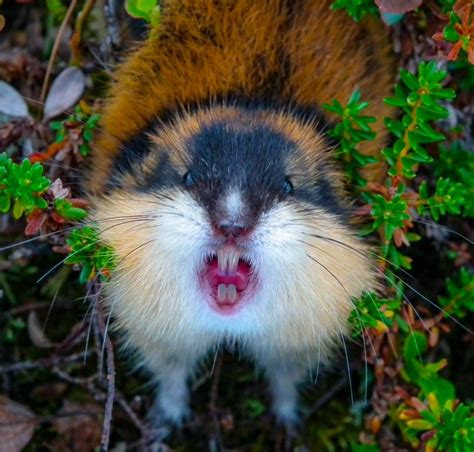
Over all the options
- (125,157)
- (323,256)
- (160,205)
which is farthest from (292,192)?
(125,157)

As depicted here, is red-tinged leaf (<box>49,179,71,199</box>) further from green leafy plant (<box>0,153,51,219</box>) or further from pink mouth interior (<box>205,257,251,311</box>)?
pink mouth interior (<box>205,257,251,311</box>)

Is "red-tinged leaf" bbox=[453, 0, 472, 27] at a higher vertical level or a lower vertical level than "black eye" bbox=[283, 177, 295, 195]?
higher

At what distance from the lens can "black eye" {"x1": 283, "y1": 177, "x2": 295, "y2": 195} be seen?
3152mm

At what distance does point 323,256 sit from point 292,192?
0.92 feet

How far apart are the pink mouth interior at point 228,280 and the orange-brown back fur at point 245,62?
0.82m

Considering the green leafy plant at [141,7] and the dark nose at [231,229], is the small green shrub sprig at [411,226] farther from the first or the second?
the green leafy plant at [141,7]

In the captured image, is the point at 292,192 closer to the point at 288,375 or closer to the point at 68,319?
the point at 288,375

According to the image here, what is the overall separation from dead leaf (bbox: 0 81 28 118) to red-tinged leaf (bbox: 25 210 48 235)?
80 cm

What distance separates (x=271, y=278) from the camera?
306cm

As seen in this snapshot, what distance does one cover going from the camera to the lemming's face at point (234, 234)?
2957 millimetres

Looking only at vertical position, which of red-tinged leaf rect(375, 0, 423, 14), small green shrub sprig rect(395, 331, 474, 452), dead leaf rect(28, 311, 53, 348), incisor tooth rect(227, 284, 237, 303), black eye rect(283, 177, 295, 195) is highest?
red-tinged leaf rect(375, 0, 423, 14)

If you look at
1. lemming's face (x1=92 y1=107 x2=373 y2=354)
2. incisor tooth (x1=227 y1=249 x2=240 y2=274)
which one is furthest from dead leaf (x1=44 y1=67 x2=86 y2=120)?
incisor tooth (x1=227 y1=249 x2=240 y2=274)

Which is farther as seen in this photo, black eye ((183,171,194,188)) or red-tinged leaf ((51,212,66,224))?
red-tinged leaf ((51,212,66,224))

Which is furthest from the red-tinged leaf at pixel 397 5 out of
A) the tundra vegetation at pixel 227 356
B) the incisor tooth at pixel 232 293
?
the incisor tooth at pixel 232 293
